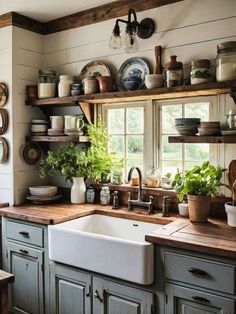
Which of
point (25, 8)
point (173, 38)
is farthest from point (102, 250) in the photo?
point (25, 8)

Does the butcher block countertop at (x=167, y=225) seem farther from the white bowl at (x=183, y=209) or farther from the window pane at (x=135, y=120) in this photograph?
the window pane at (x=135, y=120)

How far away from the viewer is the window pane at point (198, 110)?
2475 mm

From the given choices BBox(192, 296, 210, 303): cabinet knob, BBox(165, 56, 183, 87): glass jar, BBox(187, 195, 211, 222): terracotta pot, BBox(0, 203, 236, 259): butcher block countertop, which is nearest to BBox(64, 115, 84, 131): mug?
BBox(0, 203, 236, 259): butcher block countertop

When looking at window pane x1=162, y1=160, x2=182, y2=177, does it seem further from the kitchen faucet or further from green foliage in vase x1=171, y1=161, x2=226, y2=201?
green foliage in vase x1=171, y1=161, x2=226, y2=201

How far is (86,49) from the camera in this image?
2990mm

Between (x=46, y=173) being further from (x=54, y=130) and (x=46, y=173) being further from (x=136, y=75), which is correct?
(x=136, y=75)

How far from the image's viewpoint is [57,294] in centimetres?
236

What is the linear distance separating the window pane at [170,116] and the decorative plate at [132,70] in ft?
0.91

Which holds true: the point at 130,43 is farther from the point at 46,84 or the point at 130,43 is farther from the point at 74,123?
the point at 46,84

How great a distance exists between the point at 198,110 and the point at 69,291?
1.55m

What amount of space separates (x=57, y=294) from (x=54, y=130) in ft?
4.36

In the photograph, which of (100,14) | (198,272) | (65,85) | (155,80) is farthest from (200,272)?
(100,14)

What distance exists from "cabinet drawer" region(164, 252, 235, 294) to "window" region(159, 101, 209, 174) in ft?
2.92

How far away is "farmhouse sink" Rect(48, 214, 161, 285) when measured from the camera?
6.28 ft
